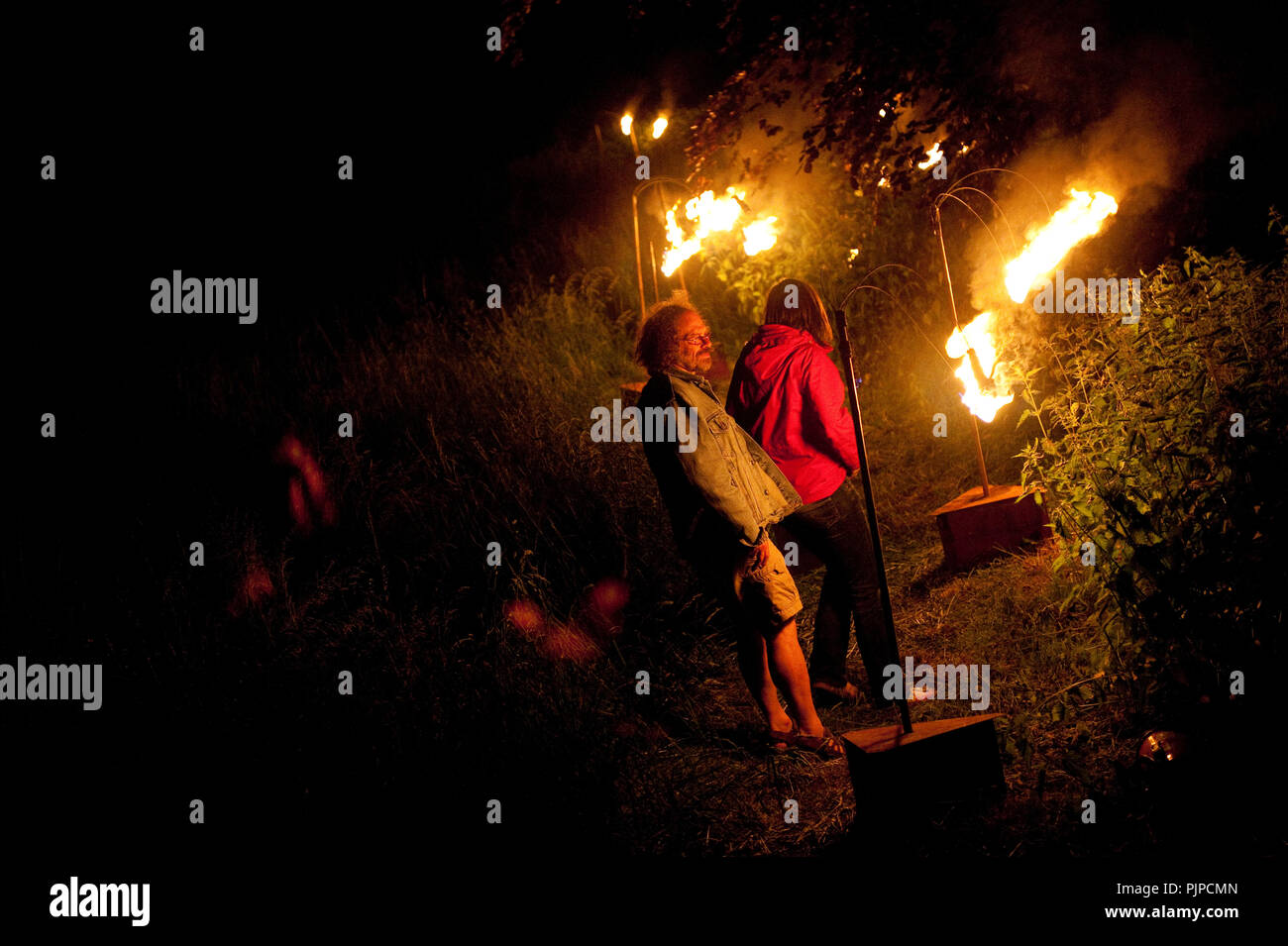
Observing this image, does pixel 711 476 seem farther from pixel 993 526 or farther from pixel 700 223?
pixel 700 223

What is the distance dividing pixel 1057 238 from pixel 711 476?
4.04m

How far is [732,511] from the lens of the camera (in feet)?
10.9

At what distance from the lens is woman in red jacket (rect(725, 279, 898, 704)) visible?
3895 millimetres

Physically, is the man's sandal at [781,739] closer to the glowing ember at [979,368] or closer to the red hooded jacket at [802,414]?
the red hooded jacket at [802,414]

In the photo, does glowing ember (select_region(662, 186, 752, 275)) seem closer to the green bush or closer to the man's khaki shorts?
the green bush

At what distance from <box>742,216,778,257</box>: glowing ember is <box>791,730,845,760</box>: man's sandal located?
6.63 metres

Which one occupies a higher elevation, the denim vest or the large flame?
the large flame

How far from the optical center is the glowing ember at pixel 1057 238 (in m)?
5.69

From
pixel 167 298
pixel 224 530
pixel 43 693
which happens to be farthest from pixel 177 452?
pixel 167 298

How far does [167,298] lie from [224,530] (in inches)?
266

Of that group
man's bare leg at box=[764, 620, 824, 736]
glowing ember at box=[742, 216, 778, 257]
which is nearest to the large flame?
glowing ember at box=[742, 216, 778, 257]

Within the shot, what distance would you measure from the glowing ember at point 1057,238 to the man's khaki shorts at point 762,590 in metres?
3.78

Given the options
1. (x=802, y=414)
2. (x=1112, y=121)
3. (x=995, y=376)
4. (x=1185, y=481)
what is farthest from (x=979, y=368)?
(x=1185, y=481)
